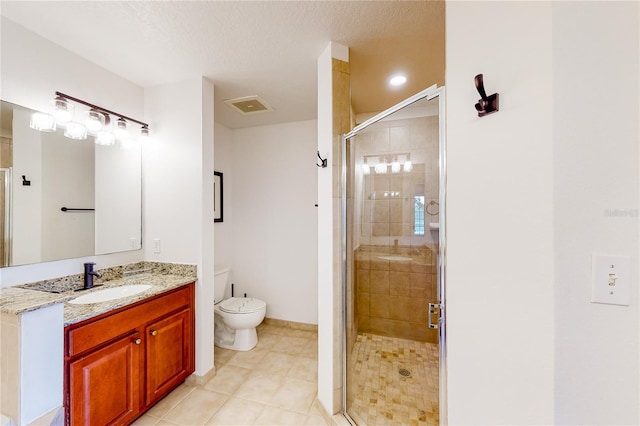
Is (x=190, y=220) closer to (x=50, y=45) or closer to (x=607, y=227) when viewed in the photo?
(x=50, y=45)

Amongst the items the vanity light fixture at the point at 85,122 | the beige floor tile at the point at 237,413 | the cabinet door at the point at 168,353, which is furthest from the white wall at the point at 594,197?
the vanity light fixture at the point at 85,122

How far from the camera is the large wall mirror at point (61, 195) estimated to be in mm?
1394

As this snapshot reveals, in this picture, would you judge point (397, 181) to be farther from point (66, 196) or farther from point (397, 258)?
point (66, 196)

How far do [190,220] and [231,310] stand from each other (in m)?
0.99

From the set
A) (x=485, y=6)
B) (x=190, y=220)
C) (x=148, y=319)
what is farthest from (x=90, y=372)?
(x=485, y=6)

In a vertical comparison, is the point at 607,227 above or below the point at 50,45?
below

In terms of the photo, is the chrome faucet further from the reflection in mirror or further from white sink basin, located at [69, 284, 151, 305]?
the reflection in mirror

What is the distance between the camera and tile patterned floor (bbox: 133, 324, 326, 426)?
1.61 metres

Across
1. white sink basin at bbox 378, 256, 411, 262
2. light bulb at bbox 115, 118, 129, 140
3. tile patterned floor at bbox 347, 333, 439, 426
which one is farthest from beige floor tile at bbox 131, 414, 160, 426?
light bulb at bbox 115, 118, 129, 140

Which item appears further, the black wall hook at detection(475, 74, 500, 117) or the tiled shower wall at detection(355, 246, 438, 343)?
the tiled shower wall at detection(355, 246, 438, 343)

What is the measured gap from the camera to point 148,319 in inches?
62.9

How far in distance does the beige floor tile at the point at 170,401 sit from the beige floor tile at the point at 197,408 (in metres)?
0.04

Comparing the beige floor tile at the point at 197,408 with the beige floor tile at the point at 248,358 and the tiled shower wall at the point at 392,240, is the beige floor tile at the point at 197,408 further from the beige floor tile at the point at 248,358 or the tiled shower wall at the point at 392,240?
the tiled shower wall at the point at 392,240

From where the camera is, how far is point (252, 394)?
1832mm
